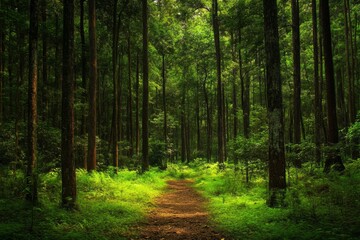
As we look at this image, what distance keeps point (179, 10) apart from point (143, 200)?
18744 mm

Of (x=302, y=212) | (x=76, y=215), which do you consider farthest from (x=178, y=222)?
(x=302, y=212)

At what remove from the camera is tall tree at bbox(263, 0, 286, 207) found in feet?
31.2

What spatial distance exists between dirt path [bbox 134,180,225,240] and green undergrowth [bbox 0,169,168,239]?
1.46ft

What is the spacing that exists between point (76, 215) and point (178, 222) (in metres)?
2.89

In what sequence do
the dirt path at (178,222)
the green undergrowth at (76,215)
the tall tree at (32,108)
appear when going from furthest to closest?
the tall tree at (32,108)
the dirt path at (178,222)
the green undergrowth at (76,215)

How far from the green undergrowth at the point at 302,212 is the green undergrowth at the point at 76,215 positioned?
8.82 ft

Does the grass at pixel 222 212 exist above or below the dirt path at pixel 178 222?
above

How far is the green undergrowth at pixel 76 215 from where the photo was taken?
258 inches

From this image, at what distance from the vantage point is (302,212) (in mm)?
7801

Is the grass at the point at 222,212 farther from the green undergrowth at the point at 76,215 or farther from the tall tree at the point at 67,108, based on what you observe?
the tall tree at the point at 67,108

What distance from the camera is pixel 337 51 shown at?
26.6 meters

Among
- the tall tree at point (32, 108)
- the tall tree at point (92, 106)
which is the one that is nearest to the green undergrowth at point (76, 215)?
the tall tree at point (32, 108)

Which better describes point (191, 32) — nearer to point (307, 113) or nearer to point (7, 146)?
point (307, 113)

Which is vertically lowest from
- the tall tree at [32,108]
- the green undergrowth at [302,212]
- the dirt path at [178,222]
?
the dirt path at [178,222]
